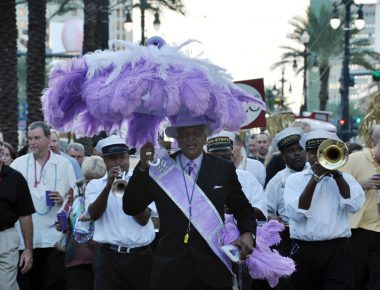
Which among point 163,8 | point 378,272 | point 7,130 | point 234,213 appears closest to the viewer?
point 234,213

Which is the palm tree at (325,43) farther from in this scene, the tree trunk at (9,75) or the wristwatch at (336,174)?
the wristwatch at (336,174)

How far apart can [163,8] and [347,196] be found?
25396mm

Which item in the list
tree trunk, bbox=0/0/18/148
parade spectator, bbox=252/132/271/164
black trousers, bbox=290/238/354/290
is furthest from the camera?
tree trunk, bbox=0/0/18/148

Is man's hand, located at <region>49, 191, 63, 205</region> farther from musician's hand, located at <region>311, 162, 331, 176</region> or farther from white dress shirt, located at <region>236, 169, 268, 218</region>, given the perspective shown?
musician's hand, located at <region>311, 162, 331, 176</region>

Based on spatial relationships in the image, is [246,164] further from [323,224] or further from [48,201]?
[323,224]

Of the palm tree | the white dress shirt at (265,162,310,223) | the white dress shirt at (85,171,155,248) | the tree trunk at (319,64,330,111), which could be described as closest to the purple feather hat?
the white dress shirt at (85,171,155,248)

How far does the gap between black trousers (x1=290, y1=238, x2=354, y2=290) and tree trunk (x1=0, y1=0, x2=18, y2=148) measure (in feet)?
42.3

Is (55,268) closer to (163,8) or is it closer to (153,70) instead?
(153,70)

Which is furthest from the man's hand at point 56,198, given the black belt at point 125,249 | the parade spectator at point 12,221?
the black belt at point 125,249

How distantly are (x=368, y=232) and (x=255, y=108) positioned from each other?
2.65m

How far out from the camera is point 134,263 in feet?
26.2

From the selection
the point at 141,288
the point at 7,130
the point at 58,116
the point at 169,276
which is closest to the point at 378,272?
the point at 141,288

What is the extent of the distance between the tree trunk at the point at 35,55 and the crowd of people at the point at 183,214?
10506mm

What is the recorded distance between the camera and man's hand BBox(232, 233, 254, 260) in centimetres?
595
